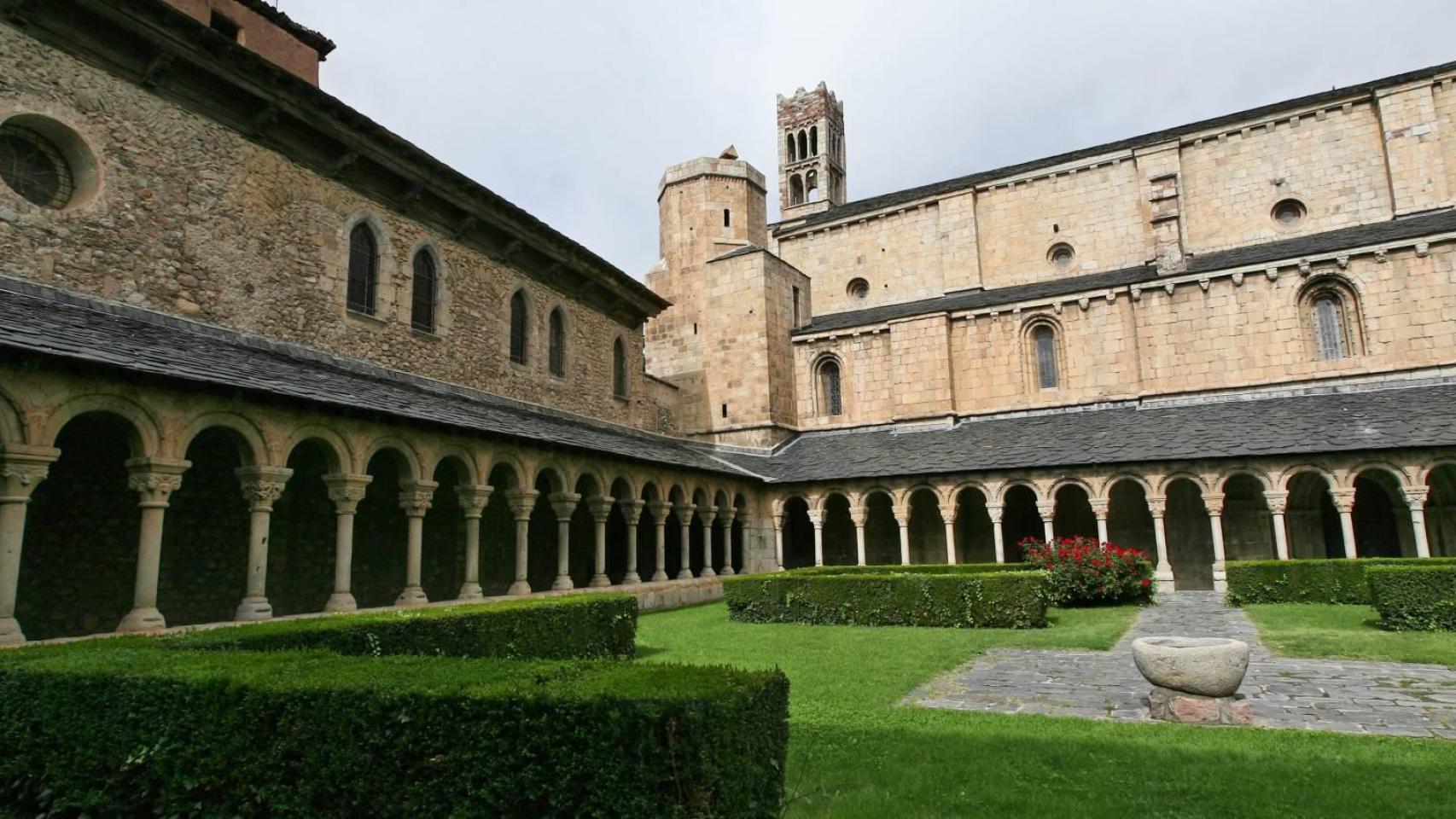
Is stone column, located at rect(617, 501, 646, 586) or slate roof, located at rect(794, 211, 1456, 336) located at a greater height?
slate roof, located at rect(794, 211, 1456, 336)

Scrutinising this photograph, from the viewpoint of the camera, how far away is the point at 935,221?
3066 cm

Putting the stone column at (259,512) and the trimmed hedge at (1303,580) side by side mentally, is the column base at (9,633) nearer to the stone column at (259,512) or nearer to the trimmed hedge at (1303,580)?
the stone column at (259,512)

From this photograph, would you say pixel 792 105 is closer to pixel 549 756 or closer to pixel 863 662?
pixel 863 662

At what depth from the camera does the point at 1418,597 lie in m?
11.8

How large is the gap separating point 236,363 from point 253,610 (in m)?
3.29

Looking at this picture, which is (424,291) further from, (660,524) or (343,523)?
(660,524)

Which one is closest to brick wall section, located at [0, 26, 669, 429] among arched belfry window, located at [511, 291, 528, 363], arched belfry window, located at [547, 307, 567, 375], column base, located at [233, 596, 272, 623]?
arched belfry window, located at [511, 291, 528, 363]

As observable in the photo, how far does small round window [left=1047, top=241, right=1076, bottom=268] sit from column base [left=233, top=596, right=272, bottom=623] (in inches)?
1009

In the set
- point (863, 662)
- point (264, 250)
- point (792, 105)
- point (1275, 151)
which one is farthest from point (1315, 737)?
point (792, 105)

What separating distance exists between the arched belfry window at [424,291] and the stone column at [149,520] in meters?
7.78

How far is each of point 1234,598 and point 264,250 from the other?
18509mm

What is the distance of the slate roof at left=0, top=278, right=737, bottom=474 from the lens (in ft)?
30.0

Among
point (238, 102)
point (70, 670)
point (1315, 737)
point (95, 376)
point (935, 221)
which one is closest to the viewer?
point (70, 670)

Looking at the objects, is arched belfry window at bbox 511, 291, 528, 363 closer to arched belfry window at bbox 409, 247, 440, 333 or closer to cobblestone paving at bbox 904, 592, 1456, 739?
arched belfry window at bbox 409, 247, 440, 333
